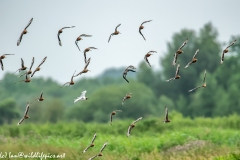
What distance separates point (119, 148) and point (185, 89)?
202ft

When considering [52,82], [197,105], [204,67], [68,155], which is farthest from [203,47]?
[68,155]

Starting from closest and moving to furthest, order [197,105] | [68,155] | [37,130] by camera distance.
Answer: [68,155] → [37,130] → [197,105]

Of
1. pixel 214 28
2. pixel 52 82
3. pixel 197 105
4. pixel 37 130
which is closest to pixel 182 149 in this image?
pixel 37 130

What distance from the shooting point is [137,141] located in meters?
32.8

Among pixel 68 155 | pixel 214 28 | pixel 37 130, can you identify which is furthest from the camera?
pixel 214 28

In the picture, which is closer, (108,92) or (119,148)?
(119,148)

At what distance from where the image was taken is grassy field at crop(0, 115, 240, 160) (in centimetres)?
2733

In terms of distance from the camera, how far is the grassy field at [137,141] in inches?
1076

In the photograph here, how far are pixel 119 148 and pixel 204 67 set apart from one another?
206 ft

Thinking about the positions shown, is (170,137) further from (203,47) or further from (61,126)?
(203,47)

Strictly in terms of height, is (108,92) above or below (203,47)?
below

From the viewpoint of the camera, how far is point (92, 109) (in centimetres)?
8988

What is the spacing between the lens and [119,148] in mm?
31250

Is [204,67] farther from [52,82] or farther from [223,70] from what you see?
[52,82]
